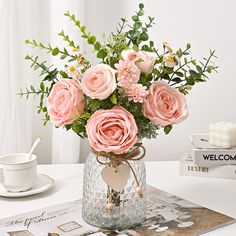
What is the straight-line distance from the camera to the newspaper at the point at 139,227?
3.22 ft

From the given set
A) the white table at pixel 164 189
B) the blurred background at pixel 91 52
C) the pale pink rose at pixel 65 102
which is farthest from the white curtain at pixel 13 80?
the pale pink rose at pixel 65 102

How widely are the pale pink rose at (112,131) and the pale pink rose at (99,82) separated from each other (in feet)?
0.12

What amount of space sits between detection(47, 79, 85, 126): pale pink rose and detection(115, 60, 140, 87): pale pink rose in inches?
3.5

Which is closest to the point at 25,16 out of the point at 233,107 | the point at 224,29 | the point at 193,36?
the point at 193,36

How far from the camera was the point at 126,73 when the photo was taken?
91 centimetres

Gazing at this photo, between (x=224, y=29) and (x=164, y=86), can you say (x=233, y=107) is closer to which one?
(x=224, y=29)

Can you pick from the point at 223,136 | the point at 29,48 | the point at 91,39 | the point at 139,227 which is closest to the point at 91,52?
the point at 29,48

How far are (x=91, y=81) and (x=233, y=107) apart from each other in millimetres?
998

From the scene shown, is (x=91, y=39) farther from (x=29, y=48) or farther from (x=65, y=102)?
(x=29, y=48)

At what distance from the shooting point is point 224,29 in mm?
1746

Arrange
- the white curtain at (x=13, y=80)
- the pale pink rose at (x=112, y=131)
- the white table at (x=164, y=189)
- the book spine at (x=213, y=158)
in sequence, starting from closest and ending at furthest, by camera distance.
Result: the pale pink rose at (x=112, y=131)
the white table at (x=164, y=189)
the book spine at (x=213, y=158)
the white curtain at (x=13, y=80)

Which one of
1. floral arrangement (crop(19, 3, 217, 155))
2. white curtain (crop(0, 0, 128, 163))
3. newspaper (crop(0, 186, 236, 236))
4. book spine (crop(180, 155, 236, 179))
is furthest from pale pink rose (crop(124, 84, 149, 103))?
white curtain (crop(0, 0, 128, 163))

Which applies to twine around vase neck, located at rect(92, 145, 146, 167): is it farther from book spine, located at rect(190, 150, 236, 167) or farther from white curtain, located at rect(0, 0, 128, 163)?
white curtain, located at rect(0, 0, 128, 163)

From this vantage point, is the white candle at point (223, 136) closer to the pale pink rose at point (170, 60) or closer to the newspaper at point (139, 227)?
the newspaper at point (139, 227)
